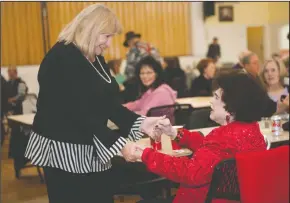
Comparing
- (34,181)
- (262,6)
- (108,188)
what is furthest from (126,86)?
(262,6)

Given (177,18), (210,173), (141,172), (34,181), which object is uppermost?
(177,18)

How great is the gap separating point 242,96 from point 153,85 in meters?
3.00

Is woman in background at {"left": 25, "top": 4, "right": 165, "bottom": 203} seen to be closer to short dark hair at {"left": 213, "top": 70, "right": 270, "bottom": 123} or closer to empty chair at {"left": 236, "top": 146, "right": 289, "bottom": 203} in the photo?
short dark hair at {"left": 213, "top": 70, "right": 270, "bottom": 123}

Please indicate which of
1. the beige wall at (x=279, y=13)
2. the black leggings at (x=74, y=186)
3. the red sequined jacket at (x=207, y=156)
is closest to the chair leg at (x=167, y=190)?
the black leggings at (x=74, y=186)

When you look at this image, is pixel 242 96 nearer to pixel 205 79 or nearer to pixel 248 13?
pixel 205 79

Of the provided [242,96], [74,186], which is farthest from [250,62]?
[74,186]

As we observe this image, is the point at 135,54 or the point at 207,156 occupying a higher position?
the point at 135,54

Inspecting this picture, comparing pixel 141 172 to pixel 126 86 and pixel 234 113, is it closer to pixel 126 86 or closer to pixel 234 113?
pixel 234 113

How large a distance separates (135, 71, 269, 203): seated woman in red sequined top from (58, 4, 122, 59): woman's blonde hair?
545 millimetres

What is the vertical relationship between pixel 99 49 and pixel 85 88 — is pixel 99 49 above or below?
above

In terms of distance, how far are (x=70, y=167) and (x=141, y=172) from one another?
4.37ft

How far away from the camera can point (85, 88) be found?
2.33 m

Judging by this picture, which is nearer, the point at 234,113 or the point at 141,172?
the point at 234,113

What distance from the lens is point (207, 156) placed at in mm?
2168
